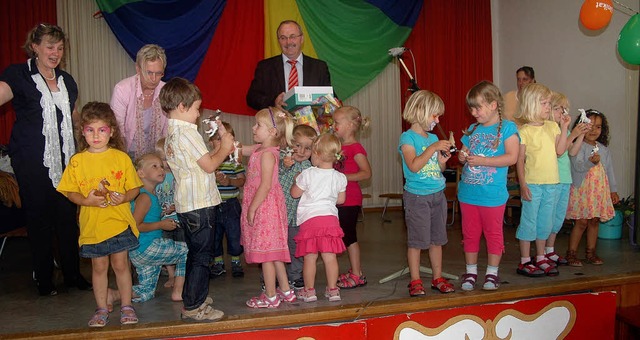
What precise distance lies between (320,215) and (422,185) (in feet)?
1.97

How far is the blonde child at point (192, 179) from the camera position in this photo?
3100 millimetres

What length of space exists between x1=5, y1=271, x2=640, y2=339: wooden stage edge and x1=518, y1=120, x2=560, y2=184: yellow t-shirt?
2.14 ft

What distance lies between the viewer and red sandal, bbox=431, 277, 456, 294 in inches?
142

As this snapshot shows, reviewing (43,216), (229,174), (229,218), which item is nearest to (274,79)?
(229,174)

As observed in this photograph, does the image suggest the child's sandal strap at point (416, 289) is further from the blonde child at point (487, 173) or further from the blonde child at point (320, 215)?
the blonde child at point (320, 215)

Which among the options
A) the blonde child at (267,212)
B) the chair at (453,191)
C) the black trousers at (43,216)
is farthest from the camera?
the chair at (453,191)

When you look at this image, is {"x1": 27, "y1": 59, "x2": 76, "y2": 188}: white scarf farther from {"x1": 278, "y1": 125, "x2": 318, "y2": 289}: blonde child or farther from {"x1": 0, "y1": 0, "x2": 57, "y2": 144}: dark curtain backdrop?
{"x1": 0, "y1": 0, "x2": 57, "y2": 144}: dark curtain backdrop

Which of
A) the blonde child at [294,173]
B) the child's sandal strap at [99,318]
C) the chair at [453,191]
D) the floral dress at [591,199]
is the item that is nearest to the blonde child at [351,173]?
the blonde child at [294,173]

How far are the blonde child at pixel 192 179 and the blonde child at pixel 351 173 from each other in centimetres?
95

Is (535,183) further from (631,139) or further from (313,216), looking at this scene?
(631,139)

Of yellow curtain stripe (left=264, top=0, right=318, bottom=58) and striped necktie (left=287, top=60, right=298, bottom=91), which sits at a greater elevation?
yellow curtain stripe (left=264, top=0, right=318, bottom=58)

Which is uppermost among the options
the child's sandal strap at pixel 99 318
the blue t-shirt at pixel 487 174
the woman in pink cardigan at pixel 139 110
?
the woman in pink cardigan at pixel 139 110

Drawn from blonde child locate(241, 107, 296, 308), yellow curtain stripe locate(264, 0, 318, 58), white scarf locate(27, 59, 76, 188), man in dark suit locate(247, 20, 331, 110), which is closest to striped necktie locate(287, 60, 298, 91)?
man in dark suit locate(247, 20, 331, 110)

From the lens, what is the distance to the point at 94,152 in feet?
10.5
